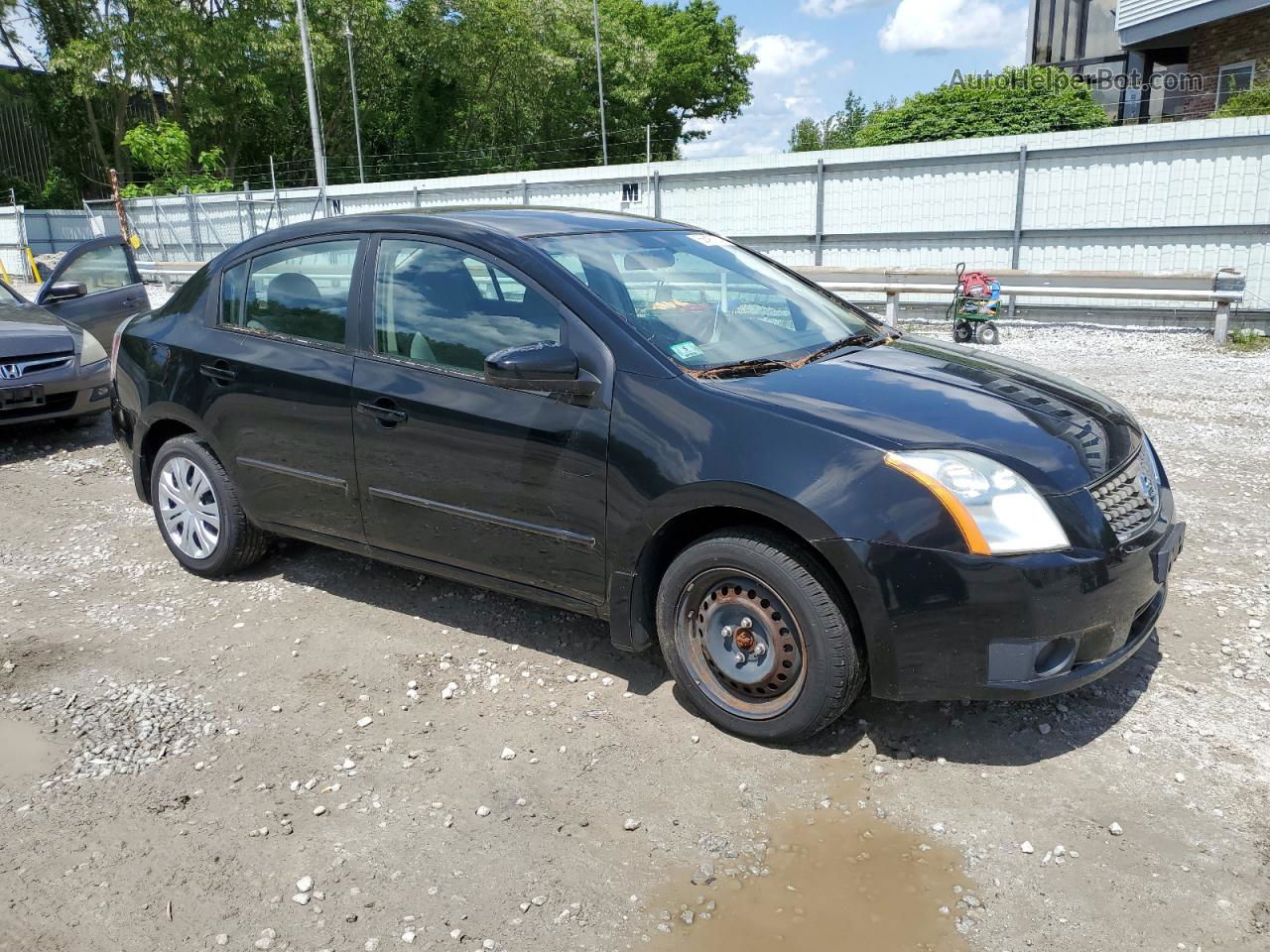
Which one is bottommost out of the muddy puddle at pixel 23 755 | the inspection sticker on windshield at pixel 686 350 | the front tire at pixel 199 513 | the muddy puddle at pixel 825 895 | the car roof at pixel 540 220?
the muddy puddle at pixel 825 895

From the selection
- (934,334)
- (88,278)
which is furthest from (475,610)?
(934,334)

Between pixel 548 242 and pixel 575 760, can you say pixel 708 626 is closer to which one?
pixel 575 760

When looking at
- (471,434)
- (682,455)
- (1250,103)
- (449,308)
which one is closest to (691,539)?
(682,455)

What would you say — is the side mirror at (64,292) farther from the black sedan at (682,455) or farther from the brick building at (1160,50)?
the brick building at (1160,50)

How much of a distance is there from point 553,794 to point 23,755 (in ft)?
6.21

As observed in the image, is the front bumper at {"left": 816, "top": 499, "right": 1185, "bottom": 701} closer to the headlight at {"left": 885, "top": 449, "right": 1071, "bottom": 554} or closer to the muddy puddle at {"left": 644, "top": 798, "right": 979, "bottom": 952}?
the headlight at {"left": 885, "top": 449, "right": 1071, "bottom": 554}

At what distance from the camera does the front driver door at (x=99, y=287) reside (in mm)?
9148

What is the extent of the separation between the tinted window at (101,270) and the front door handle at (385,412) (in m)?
6.93

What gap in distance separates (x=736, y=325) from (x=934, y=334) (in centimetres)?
1028

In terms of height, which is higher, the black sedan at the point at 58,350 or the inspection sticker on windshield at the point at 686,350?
the inspection sticker on windshield at the point at 686,350

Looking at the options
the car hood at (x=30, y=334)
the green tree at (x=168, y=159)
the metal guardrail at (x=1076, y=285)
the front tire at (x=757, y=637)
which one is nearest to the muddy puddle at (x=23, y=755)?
the front tire at (x=757, y=637)

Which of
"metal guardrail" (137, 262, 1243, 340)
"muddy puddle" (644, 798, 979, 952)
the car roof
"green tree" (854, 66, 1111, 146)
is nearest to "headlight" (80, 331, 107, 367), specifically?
the car roof

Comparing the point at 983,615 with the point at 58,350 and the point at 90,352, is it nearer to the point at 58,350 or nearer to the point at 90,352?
the point at 58,350

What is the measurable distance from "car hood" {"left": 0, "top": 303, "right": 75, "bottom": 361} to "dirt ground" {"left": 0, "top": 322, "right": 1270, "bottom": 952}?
357 centimetres
